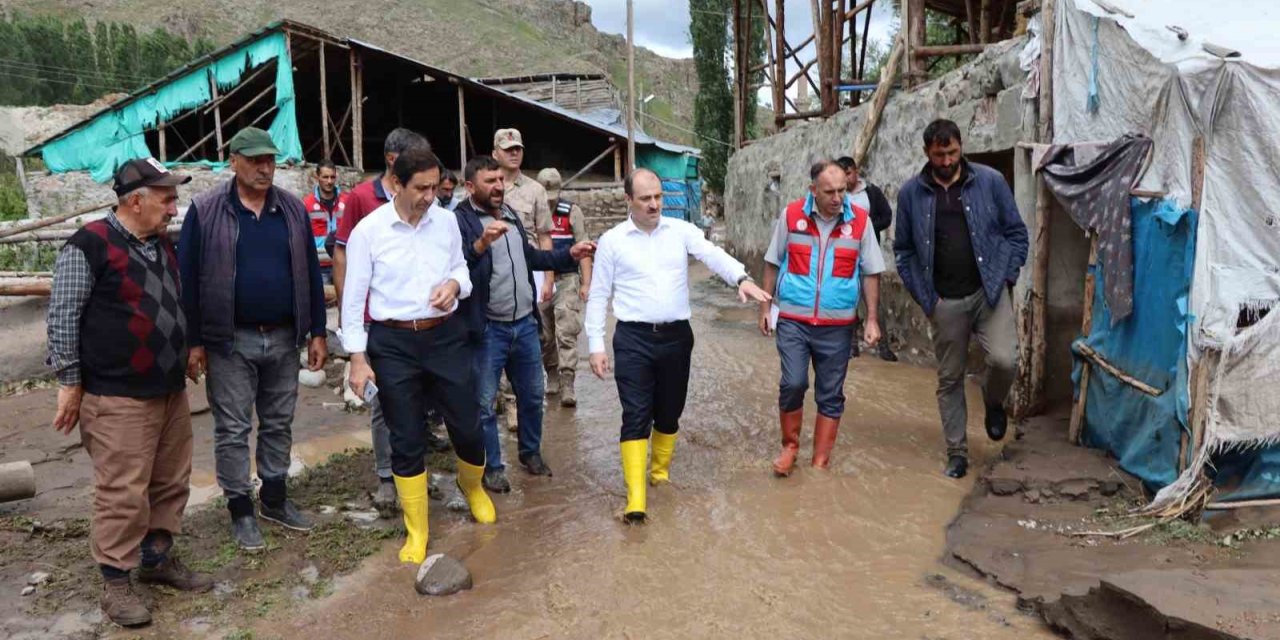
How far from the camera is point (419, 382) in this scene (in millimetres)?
3961

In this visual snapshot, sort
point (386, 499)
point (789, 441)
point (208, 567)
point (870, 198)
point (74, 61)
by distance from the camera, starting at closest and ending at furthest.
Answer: point (208, 567), point (386, 499), point (789, 441), point (870, 198), point (74, 61)

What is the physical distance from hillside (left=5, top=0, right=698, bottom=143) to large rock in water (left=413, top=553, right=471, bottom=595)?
5164 centimetres

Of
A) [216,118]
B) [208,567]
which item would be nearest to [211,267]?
[208,567]

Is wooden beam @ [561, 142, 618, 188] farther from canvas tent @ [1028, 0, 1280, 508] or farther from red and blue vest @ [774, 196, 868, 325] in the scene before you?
canvas tent @ [1028, 0, 1280, 508]

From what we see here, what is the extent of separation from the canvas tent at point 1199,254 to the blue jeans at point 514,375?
3288mm

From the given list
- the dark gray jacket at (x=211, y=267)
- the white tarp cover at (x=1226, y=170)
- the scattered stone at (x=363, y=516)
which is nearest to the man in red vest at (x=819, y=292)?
the white tarp cover at (x=1226, y=170)

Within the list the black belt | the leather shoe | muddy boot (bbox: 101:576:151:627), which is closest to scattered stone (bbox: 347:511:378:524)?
muddy boot (bbox: 101:576:151:627)

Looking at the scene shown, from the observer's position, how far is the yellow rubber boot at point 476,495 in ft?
14.3

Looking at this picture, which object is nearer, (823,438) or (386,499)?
(386,499)

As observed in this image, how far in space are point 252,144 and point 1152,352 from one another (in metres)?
4.59

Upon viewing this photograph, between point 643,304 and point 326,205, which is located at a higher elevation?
point 326,205

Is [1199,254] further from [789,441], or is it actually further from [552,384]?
[552,384]

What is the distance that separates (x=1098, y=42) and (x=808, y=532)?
3401 millimetres

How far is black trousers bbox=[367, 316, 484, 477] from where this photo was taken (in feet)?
12.6
